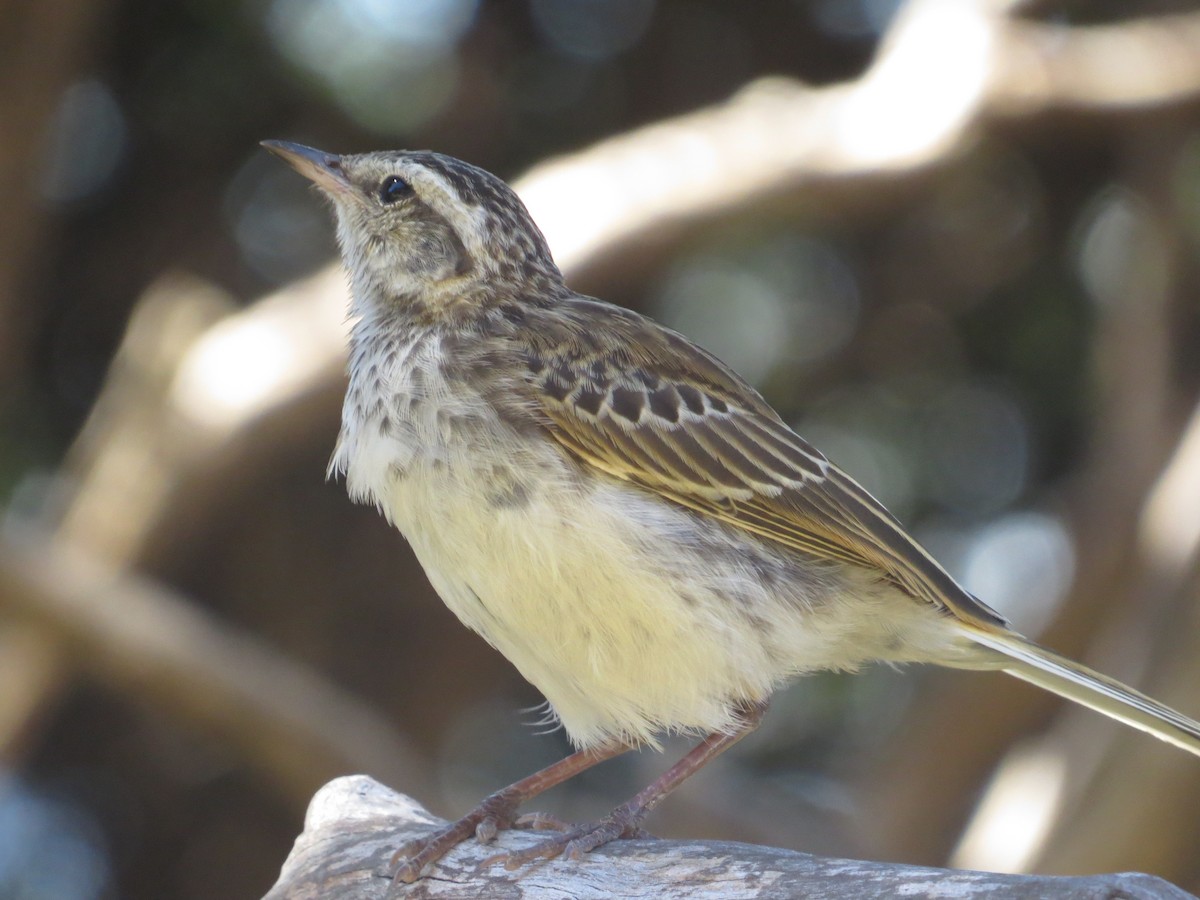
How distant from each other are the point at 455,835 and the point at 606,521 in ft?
3.12

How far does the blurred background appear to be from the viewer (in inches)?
281

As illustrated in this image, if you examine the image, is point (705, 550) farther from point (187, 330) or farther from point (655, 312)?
point (655, 312)

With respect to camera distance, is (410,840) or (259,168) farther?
(259,168)

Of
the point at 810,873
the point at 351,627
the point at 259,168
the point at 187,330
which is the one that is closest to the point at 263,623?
the point at 351,627

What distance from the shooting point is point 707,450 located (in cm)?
418

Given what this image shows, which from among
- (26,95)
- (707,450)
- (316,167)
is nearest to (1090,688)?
(707,450)

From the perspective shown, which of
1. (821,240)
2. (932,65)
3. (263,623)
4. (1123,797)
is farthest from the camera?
(821,240)

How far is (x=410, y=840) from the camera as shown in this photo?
4.01 metres

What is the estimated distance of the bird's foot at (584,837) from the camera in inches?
148

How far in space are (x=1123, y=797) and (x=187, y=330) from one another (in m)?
5.30

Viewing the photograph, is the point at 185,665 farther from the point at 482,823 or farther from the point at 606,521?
the point at 606,521

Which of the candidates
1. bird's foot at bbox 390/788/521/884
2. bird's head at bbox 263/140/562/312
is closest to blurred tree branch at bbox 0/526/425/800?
bird's head at bbox 263/140/562/312

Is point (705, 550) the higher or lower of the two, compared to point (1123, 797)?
higher

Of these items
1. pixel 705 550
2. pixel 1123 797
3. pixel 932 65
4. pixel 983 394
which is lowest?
pixel 1123 797
